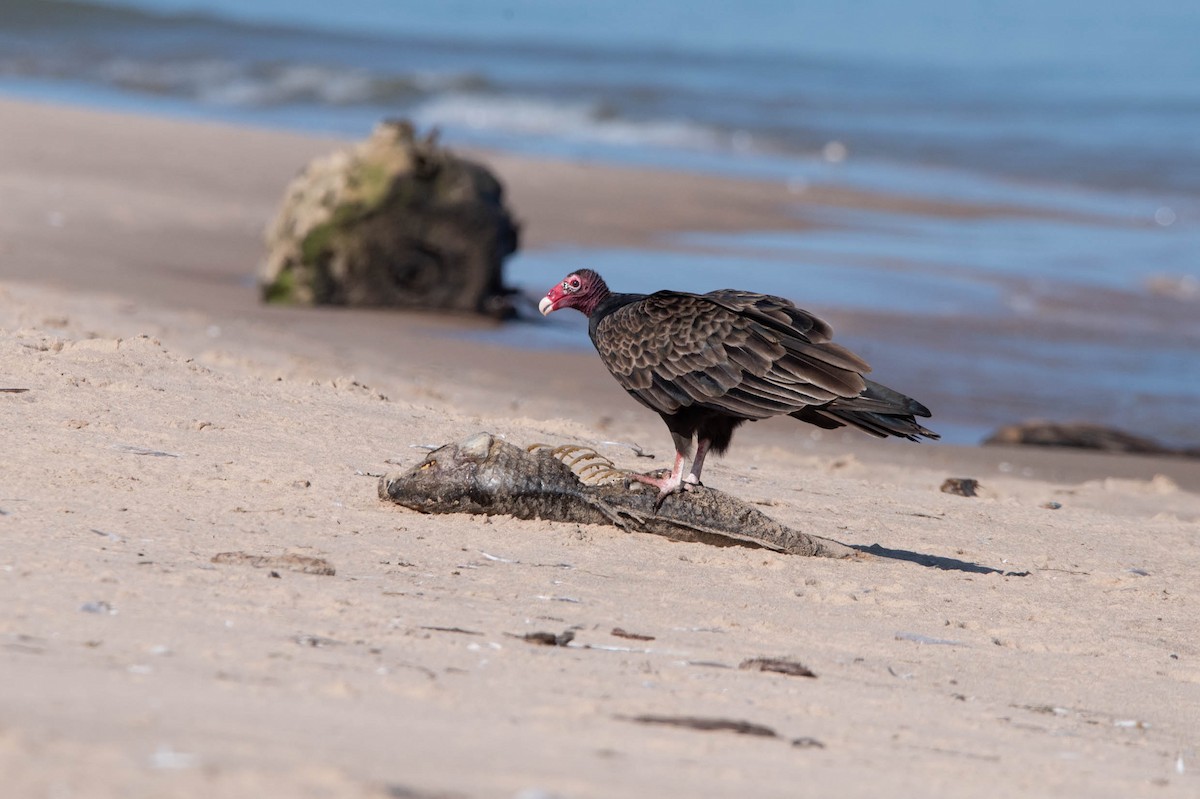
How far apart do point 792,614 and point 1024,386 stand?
780 cm

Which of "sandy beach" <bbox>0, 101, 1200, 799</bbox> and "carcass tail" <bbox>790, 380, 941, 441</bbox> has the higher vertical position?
"carcass tail" <bbox>790, 380, 941, 441</bbox>

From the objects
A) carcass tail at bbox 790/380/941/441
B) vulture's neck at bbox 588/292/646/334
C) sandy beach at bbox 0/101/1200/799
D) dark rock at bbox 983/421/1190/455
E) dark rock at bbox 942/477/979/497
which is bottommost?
sandy beach at bbox 0/101/1200/799

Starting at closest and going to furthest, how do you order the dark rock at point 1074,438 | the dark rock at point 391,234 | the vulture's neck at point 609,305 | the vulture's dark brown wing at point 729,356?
the vulture's dark brown wing at point 729,356
the vulture's neck at point 609,305
the dark rock at point 1074,438
the dark rock at point 391,234

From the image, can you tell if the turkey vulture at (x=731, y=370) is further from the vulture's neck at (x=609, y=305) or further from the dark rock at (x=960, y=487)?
the dark rock at (x=960, y=487)

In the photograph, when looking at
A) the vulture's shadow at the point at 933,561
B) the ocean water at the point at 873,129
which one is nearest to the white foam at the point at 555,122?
the ocean water at the point at 873,129

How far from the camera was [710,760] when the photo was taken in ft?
11.2

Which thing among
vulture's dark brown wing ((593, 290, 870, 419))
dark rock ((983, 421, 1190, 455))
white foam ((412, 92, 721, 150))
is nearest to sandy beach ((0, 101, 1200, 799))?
dark rock ((983, 421, 1190, 455))

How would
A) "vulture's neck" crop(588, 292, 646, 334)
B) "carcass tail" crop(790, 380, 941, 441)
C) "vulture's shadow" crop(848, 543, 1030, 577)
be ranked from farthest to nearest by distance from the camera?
"vulture's neck" crop(588, 292, 646, 334) < "vulture's shadow" crop(848, 543, 1030, 577) < "carcass tail" crop(790, 380, 941, 441)

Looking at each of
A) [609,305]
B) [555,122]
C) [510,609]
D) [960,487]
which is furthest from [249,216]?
[555,122]

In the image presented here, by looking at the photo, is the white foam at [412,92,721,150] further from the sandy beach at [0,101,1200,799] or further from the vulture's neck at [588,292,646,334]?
the vulture's neck at [588,292,646,334]

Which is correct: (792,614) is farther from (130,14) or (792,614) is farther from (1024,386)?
(130,14)

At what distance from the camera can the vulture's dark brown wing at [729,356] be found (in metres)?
6.04

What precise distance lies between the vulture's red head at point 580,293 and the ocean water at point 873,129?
188 inches

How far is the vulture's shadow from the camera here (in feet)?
20.4
